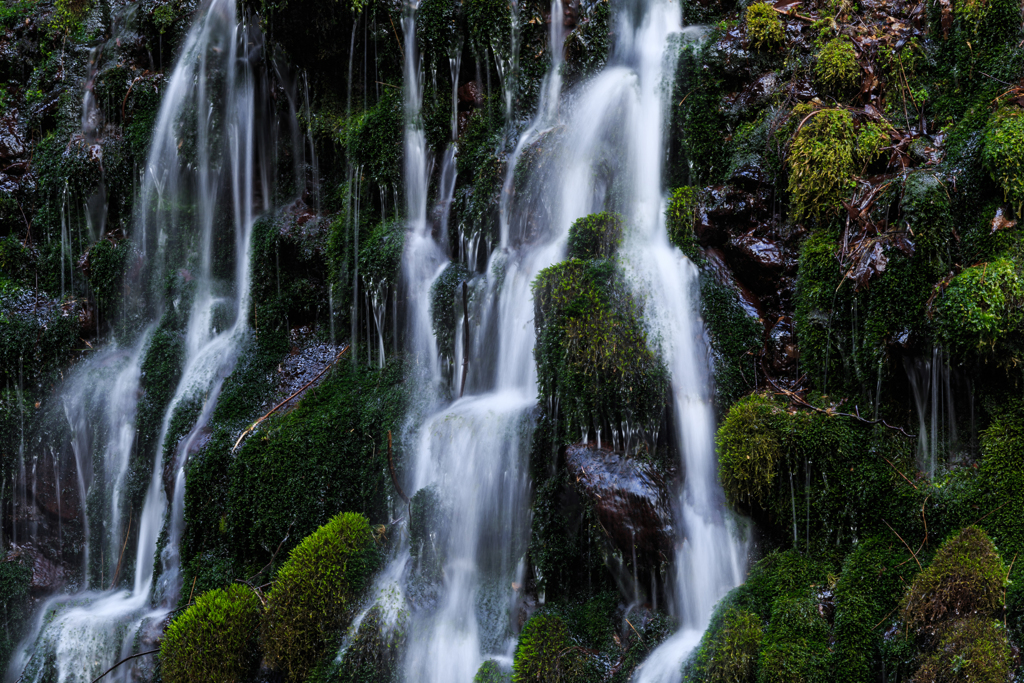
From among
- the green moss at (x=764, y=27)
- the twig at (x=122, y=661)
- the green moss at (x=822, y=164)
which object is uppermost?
the green moss at (x=764, y=27)

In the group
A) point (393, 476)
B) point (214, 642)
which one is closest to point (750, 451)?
point (393, 476)

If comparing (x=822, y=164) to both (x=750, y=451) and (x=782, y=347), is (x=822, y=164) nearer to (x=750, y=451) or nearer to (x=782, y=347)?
(x=782, y=347)

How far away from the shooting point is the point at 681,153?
237 inches

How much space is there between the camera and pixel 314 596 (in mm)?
4734

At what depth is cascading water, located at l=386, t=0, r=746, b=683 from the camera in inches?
177

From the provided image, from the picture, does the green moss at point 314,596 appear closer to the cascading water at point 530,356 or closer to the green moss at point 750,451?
the cascading water at point 530,356

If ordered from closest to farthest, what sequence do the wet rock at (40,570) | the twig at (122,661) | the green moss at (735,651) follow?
the green moss at (735,651)
the twig at (122,661)
the wet rock at (40,570)

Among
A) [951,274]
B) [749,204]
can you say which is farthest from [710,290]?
[951,274]

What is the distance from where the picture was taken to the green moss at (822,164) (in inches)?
190

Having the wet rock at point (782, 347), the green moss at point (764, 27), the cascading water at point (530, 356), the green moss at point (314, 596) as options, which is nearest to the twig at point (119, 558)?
the green moss at point (314, 596)

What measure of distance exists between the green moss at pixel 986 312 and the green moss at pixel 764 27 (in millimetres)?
2906

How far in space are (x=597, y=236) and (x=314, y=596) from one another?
3.18 metres

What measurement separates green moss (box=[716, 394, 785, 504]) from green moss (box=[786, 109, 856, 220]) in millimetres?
1471

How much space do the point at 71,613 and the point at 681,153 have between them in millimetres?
6615
